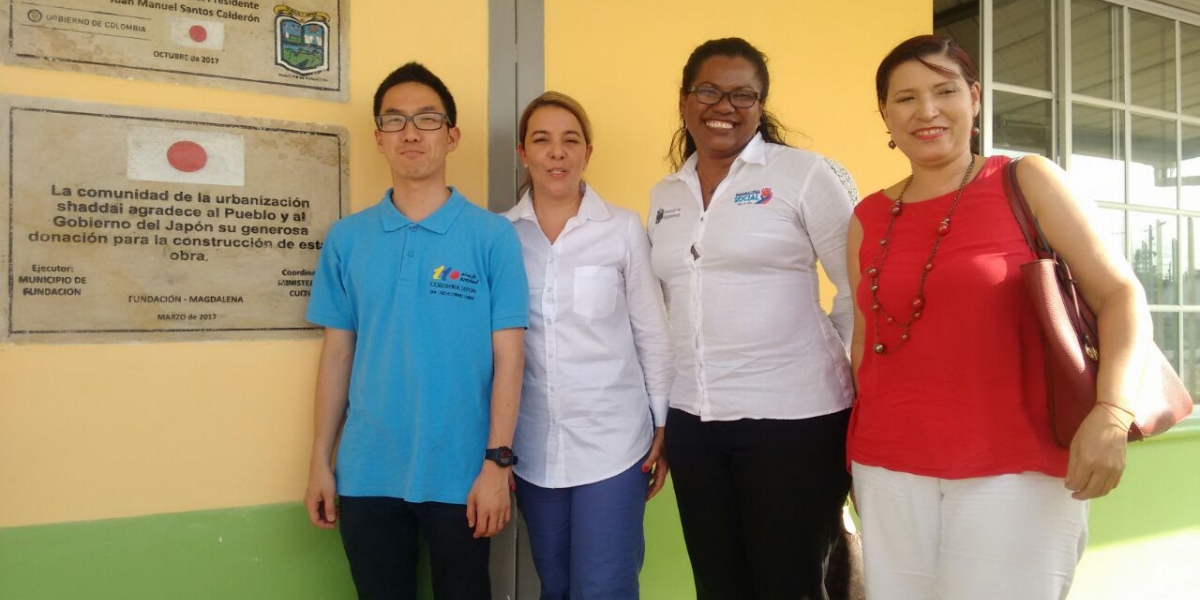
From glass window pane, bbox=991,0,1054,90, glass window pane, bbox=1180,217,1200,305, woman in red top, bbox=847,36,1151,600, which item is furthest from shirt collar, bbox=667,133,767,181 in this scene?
glass window pane, bbox=1180,217,1200,305

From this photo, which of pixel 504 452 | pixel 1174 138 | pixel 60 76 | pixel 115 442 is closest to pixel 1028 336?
pixel 504 452

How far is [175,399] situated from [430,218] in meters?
0.79

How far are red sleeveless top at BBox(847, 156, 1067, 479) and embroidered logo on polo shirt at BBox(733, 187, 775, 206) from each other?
1.03 feet

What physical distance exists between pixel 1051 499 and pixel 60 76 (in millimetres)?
2282

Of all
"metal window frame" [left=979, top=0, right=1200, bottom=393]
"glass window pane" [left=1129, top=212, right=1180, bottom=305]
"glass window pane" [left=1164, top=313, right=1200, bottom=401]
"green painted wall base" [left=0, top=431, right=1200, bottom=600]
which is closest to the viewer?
Result: "green painted wall base" [left=0, top=431, right=1200, bottom=600]

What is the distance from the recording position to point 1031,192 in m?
1.39

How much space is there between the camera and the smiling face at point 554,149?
194 centimetres

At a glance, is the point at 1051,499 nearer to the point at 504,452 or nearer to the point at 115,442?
the point at 504,452

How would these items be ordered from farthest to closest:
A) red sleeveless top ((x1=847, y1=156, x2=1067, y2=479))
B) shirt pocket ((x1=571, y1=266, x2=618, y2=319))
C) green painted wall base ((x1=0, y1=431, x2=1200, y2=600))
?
1. shirt pocket ((x1=571, y1=266, x2=618, y2=319))
2. green painted wall base ((x1=0, y1=431, x2=1200, y2=600))
3. red sleeveless top ((x1=847, y1=156, x2=1067, y2=479))

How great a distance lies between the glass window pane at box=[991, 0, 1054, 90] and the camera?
3.64 metres

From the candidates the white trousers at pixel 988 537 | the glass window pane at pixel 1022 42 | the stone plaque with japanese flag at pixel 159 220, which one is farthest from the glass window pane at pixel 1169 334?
the stone plaque with japanese flag at pixel 159 220

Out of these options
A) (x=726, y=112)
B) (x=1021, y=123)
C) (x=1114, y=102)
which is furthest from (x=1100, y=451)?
(x=1114, y=102)

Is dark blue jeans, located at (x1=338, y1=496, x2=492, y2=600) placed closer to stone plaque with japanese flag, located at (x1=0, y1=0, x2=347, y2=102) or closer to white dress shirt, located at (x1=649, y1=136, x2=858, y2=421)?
white dress shirt, located at (x1=649, y1=136, x2=858, y2=421)

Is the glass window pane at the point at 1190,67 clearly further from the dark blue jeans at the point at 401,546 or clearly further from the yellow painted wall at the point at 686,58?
the dark blue jeans at the point at 401,546
